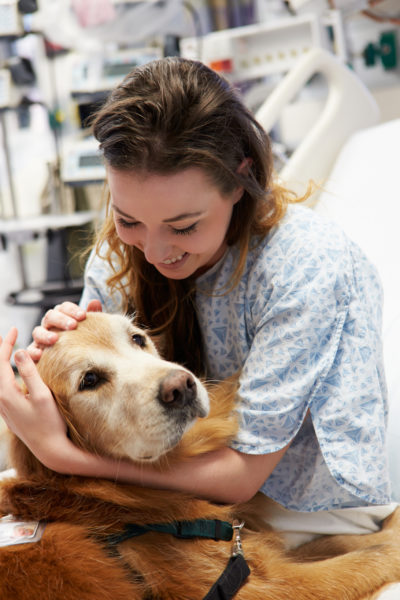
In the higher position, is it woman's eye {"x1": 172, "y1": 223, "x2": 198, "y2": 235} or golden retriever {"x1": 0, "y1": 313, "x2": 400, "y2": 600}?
woman's eye {"x1": 172, "y1": 223, "x2": 198, "y2": 235}

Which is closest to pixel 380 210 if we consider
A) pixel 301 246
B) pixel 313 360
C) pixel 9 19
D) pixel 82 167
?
pixel 301 246

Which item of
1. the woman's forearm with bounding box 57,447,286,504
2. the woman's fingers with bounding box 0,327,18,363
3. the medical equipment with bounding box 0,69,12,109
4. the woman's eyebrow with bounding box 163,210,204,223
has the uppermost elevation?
the woman's eyebrow with bounding box 163,210,204,223

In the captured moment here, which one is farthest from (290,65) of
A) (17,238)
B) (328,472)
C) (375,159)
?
(328,472)

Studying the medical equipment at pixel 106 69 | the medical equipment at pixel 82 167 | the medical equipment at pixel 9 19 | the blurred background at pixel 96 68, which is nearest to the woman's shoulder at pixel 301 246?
the blurred background at pixel 96 68

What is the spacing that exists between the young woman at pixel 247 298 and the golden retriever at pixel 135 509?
45 mm

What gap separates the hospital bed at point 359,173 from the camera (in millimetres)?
1889

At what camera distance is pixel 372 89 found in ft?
12.4

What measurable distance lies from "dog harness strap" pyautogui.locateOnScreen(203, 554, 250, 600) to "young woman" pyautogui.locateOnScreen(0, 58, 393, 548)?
15 cm

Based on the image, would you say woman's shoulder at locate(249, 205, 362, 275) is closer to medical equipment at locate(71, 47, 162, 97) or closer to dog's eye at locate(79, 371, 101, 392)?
dog's eye at locate(79, 371, 101, 392)

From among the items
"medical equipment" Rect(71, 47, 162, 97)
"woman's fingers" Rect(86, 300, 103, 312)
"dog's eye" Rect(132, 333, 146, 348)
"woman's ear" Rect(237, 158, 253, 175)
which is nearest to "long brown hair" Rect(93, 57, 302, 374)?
"woman's ear" Rect(237, 158, 253, 175)

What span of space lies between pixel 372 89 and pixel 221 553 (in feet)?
10.8

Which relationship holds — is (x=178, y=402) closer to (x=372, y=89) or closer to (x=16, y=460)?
(x=16, y=460)

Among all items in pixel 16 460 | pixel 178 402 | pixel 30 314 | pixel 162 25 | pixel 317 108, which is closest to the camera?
pixel 178 402

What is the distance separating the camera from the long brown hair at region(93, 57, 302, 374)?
1248 millimetres
